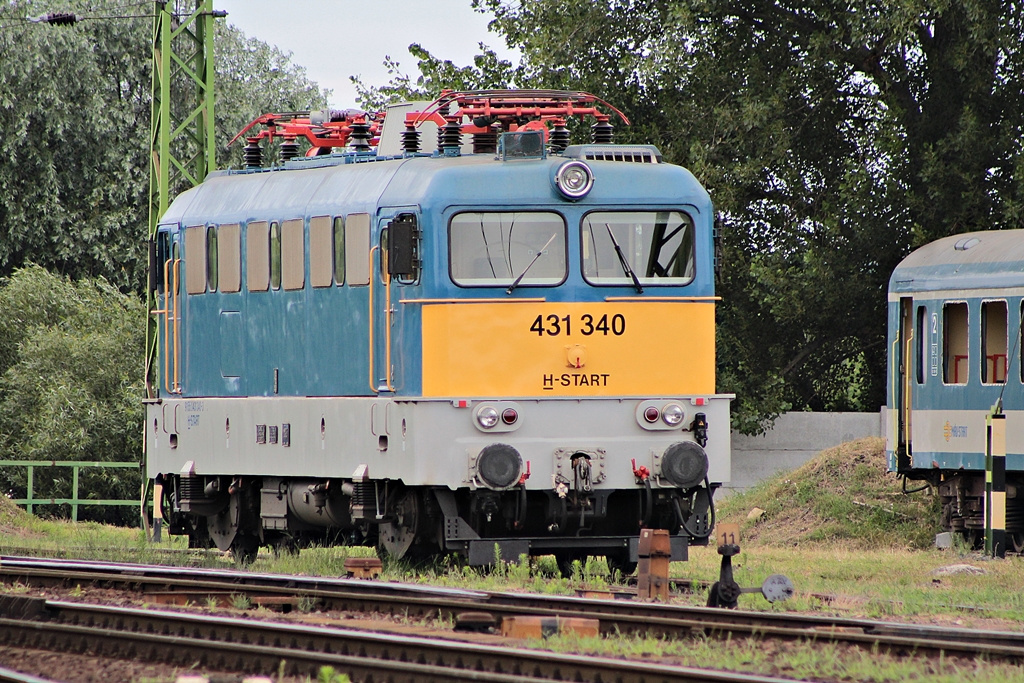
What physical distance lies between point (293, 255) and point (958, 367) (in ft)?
27.9

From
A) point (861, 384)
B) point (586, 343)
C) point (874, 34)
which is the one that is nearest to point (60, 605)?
point (586, 343)

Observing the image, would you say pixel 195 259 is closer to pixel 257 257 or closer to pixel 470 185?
pixel 257 257

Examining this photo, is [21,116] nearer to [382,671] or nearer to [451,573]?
[451,573]

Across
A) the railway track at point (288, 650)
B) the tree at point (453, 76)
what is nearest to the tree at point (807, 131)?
the tree at point (453, 76)

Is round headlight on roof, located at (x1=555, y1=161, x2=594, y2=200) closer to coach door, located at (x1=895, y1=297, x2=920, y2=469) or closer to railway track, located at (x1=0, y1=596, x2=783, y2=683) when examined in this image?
railway track, located at (x1=0, y1=596, x2=783, y2=683)

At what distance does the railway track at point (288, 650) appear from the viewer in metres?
8.32

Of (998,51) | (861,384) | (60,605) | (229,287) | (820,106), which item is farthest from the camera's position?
(861,384)

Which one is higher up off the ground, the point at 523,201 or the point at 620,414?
the point at 523,201

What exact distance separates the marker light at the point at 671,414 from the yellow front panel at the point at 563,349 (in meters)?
0.21

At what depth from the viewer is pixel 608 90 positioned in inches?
1156

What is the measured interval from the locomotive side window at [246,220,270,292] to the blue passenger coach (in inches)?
322

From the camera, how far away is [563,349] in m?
14.2

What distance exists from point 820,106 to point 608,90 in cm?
360

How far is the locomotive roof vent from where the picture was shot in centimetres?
1477
